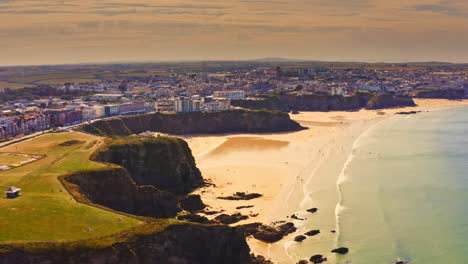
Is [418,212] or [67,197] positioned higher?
[67,197]

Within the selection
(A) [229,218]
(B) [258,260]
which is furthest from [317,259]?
(A) [229,218]

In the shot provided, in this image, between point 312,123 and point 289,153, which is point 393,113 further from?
point 289,153

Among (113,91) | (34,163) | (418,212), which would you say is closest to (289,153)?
(418,212)

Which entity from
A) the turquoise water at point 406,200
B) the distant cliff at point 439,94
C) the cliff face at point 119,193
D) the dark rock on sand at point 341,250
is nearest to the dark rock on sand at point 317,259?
the turquoise water at point 406,200

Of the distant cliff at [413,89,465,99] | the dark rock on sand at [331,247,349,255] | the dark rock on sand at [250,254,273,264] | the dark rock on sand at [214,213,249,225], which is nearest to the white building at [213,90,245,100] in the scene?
the distant cliff at [413,89,465,99]

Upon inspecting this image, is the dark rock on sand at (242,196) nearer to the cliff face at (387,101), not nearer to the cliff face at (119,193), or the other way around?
the cliff face at (119,193)

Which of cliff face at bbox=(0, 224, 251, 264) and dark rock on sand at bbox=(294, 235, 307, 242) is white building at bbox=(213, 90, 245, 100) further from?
cliff face at bbox=(0, 224, 251, 264)

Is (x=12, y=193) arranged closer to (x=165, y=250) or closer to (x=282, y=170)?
(x=165, y=250)
